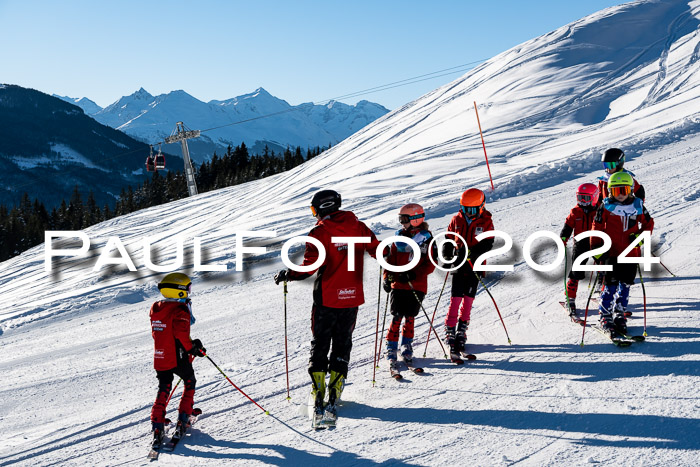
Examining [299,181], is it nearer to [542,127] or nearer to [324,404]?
[542,127]

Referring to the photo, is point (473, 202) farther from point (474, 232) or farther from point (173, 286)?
point (173, 286)

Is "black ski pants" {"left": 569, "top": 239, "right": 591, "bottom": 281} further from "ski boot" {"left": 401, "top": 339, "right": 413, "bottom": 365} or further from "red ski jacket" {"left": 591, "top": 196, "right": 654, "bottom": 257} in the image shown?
"ski boot" {"left": 401, "top": 339, "right": 413, "bottom": 365}

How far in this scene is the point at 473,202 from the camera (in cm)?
531

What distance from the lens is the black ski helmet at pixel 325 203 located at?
4.48m

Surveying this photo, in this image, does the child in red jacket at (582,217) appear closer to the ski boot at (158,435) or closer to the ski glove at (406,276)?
the ski glove at (406,276)

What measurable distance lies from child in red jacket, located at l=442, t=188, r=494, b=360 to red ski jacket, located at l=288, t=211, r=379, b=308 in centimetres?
134

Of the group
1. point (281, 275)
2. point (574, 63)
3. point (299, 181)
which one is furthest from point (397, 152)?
point (281, 275)

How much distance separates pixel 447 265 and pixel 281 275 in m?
2.02

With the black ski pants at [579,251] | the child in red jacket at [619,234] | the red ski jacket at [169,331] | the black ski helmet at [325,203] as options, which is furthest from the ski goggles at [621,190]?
the red ski jacket at [169,331]

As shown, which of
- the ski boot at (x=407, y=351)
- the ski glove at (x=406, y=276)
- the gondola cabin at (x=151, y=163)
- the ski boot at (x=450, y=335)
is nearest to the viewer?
the ski glove at (x=406, y=276)

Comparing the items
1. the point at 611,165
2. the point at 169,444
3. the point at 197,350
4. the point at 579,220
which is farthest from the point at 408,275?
the point at 611,165

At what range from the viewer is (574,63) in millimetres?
32812

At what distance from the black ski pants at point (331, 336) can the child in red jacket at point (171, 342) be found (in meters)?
1.05

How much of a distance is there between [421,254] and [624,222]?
81.0 inches
